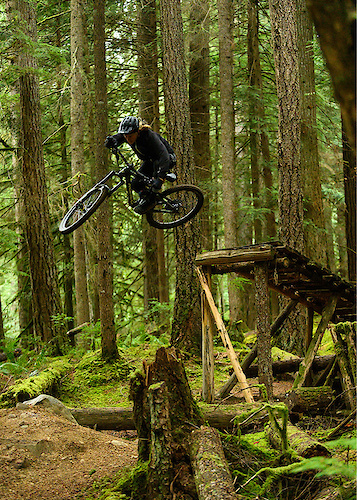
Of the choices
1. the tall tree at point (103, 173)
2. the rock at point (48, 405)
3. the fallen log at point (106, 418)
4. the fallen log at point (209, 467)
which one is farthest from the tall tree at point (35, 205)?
the fallen log at point (209, 467)

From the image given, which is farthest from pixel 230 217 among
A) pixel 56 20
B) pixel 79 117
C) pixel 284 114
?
pixel 56 20

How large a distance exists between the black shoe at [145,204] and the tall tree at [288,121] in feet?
A: 15.8

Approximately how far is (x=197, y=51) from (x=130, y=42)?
2.09 meters

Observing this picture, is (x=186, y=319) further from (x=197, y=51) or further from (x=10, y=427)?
(x=197, y=51)

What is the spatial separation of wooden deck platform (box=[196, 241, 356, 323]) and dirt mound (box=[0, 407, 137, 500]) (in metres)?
3.51

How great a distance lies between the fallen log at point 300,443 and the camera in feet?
16.7

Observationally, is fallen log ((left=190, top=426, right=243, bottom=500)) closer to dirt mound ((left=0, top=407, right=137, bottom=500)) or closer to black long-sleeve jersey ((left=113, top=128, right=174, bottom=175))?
dirt mound ((left=0, top=407, right=137, bottom=500))

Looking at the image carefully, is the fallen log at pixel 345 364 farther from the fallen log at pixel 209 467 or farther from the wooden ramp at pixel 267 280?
the fallen log at pixel 209 467

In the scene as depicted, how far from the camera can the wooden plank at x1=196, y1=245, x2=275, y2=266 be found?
27.8ft

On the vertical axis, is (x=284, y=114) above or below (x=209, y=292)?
above

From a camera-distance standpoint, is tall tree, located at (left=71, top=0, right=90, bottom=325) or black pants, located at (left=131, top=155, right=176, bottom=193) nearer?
black pants, located at (left=131, top=155, right=176, bottom=193)

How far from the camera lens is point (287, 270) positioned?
30.5 feet

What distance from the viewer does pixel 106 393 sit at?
33.2 ft

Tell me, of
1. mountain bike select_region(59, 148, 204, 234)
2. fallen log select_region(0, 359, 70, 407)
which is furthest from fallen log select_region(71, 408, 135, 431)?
mountain bike select_region(59, 148, 204, 234)
